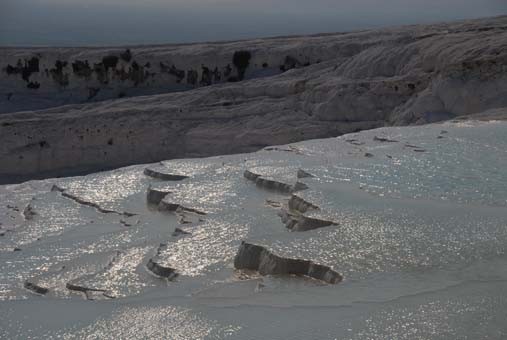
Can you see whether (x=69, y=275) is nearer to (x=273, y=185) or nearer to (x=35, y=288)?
(x=35, y=288)

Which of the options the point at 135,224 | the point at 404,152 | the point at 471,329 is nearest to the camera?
the point at 471,329

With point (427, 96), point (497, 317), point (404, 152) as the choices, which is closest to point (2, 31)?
point (427, 96)

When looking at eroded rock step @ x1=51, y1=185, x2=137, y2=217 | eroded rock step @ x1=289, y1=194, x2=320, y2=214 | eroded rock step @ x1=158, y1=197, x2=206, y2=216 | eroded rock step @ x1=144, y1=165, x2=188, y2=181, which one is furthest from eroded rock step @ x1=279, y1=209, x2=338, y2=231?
eroded rock step @ x1=144, y1=165, x2=188, y2=181

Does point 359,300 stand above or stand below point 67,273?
above

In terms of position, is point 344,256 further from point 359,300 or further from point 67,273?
point 67,273

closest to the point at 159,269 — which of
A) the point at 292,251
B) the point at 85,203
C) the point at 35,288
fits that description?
the point at 35,288
